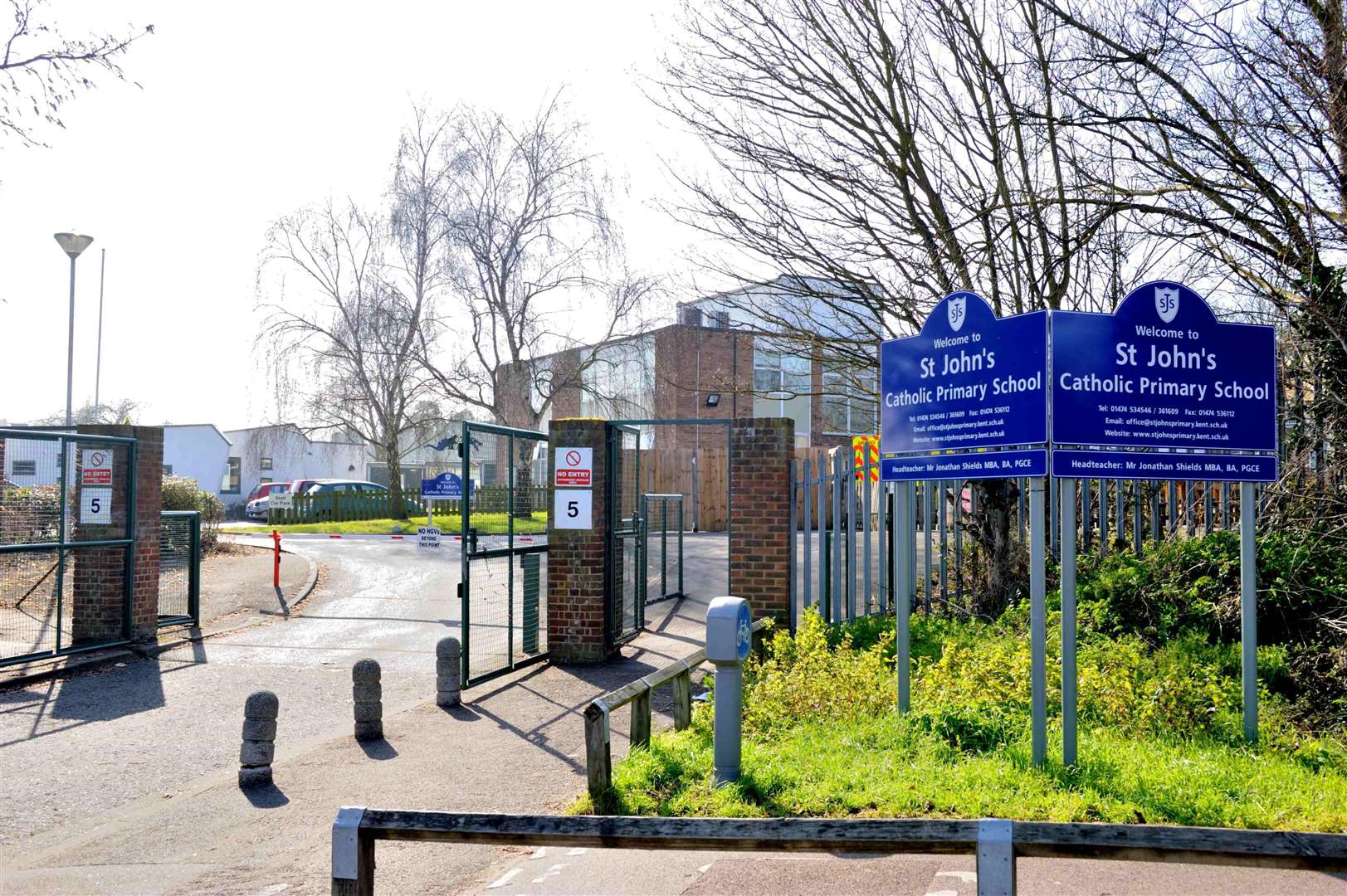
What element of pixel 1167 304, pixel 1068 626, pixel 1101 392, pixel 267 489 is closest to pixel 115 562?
pixel 1068 626

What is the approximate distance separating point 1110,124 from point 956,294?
3.60 meters

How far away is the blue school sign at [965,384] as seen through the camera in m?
6.41

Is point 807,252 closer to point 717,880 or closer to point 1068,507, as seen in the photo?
point 1068,507

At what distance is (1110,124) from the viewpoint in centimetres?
938

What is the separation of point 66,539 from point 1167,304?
37.8 feet

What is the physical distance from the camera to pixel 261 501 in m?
43.2

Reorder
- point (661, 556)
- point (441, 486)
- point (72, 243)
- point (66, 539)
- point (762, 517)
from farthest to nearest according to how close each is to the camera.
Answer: point (441, 486)
point (72, 243)
point (661, 556)
point (66, 539)
point (762, 517)

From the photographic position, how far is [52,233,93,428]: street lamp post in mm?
21109

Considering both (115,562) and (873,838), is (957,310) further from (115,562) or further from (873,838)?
(115,562)

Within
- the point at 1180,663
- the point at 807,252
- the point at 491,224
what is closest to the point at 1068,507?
the point at 1180,663

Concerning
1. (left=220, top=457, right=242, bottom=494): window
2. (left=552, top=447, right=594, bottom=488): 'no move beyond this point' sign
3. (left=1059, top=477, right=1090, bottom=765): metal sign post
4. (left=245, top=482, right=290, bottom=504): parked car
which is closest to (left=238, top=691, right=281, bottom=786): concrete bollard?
(left=552, top=447, right=594, bottom=488): 'no move beyond this point' sign

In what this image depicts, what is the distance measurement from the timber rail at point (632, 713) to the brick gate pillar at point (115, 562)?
7544 millimetres

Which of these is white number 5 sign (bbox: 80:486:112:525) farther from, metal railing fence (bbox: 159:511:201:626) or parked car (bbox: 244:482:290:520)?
parked car (bbox: 244:482:290:520)

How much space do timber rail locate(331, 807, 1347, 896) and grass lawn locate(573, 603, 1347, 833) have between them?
218 centimetres
